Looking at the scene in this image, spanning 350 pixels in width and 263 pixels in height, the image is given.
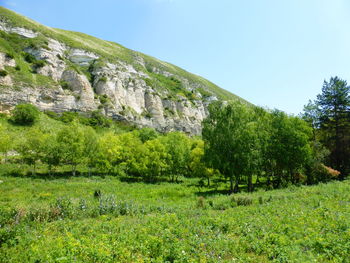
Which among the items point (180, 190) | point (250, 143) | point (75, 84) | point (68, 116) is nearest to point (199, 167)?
point (180, 190)

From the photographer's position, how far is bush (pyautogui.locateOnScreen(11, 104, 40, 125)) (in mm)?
48188

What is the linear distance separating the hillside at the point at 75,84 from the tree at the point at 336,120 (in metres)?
59.5

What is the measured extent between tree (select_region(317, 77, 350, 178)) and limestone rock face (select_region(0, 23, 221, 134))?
59466mm

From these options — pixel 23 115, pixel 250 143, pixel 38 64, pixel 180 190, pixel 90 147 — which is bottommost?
pixel 180 190

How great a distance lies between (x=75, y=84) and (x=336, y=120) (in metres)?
75.3

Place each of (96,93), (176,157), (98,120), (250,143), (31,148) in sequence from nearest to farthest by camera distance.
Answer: (250,143) → (31,148) → (176,157) → (98,120) → (96,93)

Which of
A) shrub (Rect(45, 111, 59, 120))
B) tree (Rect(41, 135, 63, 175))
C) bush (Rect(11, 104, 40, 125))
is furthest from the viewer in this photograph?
shrub (Rect(45, 111, 59, 120))

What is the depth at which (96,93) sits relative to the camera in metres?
79.4

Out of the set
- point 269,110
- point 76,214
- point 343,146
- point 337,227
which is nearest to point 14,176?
point 76,214

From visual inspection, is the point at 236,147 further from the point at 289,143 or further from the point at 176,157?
the point at 176,157

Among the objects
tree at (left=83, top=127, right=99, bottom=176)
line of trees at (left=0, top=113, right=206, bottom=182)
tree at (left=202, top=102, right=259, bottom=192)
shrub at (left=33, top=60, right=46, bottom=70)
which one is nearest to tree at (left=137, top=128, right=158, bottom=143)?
line of trees at (left=0, top=113, right=206, bottom=182)

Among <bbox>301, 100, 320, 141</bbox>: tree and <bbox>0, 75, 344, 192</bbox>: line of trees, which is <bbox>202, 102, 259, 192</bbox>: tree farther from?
<bbox>301, 100, 320, 141</bbox>: tree

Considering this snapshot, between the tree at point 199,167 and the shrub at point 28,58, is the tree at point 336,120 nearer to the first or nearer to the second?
the tree at point 199,167

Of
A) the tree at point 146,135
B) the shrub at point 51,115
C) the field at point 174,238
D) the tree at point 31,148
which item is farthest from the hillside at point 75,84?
the field at point 174,238
